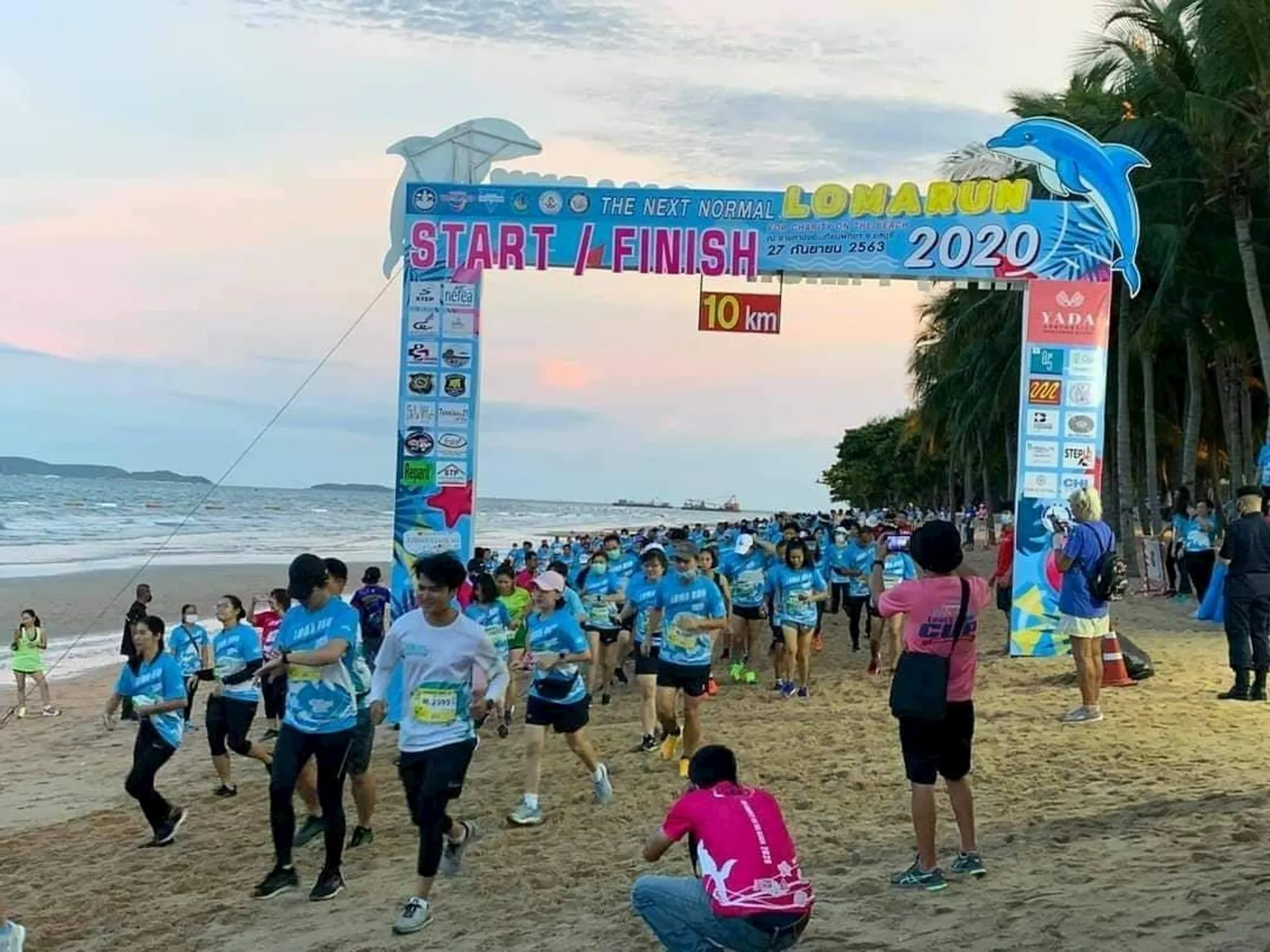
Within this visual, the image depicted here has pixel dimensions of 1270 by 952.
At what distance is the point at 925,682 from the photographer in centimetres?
545

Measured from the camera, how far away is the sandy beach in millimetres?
5293

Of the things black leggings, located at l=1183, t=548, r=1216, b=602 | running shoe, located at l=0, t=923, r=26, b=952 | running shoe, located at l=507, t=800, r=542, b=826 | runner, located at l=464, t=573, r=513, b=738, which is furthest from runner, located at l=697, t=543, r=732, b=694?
black leggings, located at l=1183, t=548, r=1216, b=602

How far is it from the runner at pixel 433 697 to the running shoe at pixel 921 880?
6.76ft

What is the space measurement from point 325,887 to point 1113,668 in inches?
302

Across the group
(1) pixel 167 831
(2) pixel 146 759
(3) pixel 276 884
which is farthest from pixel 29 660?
(3) pixel 276 884

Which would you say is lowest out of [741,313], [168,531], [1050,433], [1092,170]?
[168,531]

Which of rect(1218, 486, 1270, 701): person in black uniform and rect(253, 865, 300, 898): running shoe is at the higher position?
rect(1218, 486, 1270, 701): person in black uniform

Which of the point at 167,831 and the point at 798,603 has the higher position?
the point at 798,603

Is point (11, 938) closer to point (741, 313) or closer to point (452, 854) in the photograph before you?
point (452, 854)

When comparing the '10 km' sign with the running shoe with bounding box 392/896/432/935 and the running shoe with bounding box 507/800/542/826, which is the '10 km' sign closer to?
the running shoe with bounding box 507/800/542/826

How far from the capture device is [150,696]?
7.78 metres

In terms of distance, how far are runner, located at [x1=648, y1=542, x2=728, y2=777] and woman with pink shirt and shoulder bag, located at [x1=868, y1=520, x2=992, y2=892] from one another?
2952 millimetres

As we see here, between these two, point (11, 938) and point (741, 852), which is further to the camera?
point (11, 938)

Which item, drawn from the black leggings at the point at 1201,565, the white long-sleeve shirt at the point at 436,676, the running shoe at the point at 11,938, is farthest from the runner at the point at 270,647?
the black leggings at the point at 1201,565
